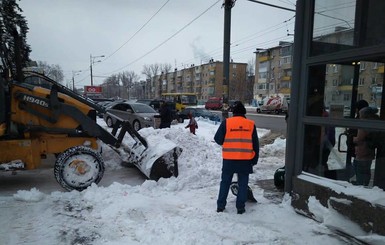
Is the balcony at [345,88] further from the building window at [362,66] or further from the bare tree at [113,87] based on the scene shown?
the bare tree at [113,87]

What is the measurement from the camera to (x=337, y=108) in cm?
519

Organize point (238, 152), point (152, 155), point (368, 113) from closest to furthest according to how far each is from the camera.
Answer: point (368, 113) → point (238, 152) → point (152, 155)

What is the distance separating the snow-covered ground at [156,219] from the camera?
425 cm

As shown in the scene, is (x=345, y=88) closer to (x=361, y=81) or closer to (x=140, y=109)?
(x=361, y=81)

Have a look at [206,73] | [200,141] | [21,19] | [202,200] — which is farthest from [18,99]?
[206,73]

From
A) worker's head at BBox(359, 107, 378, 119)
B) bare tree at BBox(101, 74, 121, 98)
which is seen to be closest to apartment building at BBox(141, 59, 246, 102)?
bare tree at BBox(101, 74, 121, 98)

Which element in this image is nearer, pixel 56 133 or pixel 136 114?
pixel 56 133

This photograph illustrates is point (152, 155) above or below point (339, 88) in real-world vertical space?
below

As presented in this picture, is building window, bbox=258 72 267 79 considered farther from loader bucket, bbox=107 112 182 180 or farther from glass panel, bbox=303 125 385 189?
glass panel, bbox=303 125 385 189

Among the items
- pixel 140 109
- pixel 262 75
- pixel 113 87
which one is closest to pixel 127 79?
pixel 113 87

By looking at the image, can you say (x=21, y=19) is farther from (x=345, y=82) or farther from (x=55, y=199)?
(x=345, y=82)

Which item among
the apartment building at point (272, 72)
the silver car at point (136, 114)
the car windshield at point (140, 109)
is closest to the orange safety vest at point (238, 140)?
the silver car at point (136, 114)

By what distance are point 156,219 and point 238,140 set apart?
5.50ft

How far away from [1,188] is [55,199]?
1.68 metres
